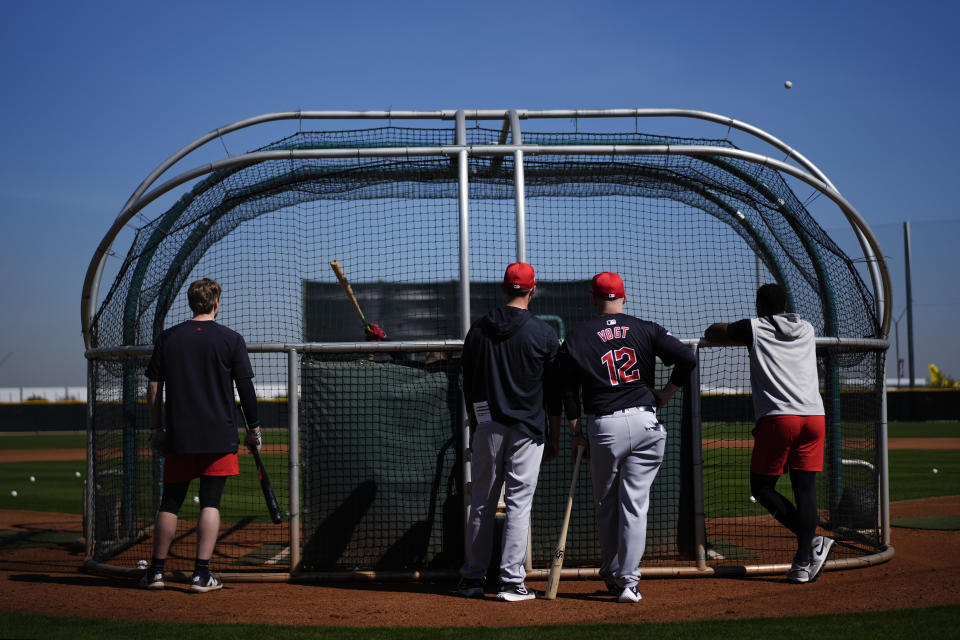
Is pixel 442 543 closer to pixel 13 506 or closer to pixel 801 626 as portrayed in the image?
pixel 801 626

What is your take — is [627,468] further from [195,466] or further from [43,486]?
[43,486]

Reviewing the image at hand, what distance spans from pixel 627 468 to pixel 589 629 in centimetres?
104

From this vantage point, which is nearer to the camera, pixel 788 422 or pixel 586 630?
pixel 586 630

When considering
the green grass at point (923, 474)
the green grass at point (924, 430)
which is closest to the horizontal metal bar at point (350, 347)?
the green grass at point (923, 474)

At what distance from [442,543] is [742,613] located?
6.71ft

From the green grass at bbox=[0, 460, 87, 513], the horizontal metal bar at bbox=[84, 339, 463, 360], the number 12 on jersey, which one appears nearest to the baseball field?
the number 12 on jersey

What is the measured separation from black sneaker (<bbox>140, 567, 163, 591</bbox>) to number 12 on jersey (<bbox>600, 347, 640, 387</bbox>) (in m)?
3.03

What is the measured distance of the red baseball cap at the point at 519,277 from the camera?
4926 millimetres

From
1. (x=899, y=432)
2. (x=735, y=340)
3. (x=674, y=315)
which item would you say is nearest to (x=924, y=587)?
(x=735, y=340)

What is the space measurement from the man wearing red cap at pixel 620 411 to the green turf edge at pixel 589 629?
72 centimetres

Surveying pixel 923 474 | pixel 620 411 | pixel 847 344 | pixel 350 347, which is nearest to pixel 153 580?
pixel 350 347

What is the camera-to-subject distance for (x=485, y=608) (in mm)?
4586

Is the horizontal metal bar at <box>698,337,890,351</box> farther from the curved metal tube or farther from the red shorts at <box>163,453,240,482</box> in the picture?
the red shorts at <box>163,453,240,482</box>

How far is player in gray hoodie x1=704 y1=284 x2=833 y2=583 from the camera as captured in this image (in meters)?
5.12
